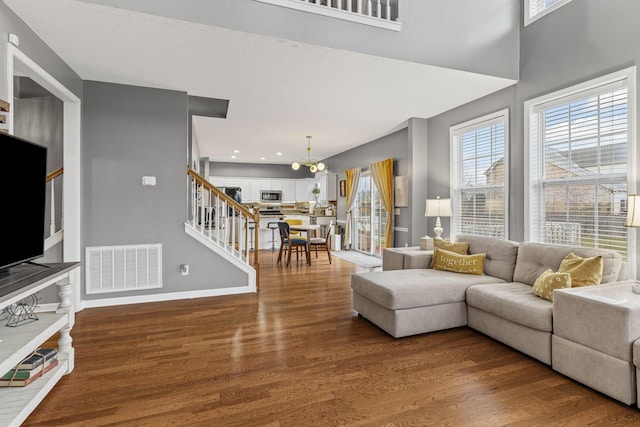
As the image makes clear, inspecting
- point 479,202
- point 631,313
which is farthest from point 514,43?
point 631,313

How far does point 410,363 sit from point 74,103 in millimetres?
4261

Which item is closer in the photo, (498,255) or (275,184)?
(498,255)

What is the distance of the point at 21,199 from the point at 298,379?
82.0 inches

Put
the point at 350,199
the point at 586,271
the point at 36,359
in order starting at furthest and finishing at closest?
1. the point at 350,199
2. the point at 586,271
3. the point at 36,359

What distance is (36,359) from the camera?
2080 mm

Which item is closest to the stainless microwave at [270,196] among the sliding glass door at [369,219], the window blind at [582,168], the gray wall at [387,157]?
the gray wall at [387,157]

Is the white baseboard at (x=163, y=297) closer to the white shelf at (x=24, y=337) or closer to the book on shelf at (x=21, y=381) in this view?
the white shelf at (x=24, y=337)

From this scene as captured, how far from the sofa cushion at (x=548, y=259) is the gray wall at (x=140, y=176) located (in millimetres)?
3514

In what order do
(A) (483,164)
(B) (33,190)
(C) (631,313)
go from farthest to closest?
(A) (483,164) → (B) (33,190) → (C) (631,313)

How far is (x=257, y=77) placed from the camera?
371cm

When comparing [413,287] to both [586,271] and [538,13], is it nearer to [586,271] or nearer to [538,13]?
[586,271]

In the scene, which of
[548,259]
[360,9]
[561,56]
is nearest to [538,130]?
[561,56]

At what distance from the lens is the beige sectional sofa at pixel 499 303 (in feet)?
7.38

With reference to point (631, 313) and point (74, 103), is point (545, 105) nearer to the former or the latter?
point (631, 313)
